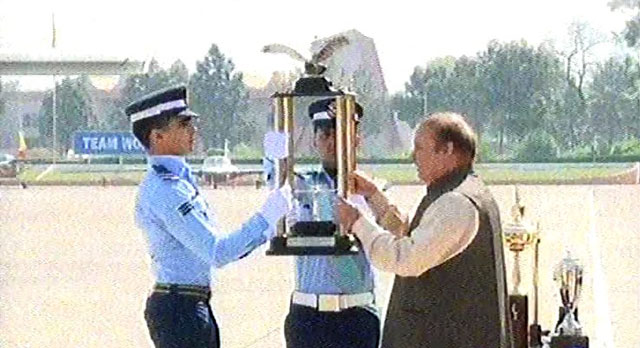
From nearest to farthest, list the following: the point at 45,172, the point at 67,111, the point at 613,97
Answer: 1. the point at 67,111
2. the point at 613,97
3. the point at 45,172

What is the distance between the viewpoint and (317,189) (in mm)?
2453

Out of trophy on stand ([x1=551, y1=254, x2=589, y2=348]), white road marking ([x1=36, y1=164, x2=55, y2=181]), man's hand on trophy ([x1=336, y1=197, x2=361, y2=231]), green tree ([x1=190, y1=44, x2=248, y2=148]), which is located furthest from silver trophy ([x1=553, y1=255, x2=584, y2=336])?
white road marking ([x1=36, y1=164, x2=55, y2=181])

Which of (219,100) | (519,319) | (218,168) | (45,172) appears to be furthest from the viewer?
(45,172)

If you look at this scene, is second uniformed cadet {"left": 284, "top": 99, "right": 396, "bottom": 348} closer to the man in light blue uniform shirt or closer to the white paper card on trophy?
the man in light blue uniform shirt

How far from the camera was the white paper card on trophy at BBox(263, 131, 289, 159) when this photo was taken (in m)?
2.36

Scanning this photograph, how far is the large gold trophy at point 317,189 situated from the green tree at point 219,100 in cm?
203

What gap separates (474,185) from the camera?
2180 millimetres

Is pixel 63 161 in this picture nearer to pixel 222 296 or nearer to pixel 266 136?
pixel 222 296

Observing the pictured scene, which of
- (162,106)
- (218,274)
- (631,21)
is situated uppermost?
(631,21)

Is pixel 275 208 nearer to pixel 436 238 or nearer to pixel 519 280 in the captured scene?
pixel 436 238

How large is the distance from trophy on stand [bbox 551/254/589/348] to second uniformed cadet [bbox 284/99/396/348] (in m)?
0.43

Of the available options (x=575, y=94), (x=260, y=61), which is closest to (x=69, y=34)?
(x=260, y=61)

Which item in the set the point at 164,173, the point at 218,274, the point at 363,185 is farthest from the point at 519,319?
the point at 218,274

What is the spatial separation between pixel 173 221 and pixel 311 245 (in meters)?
0.21
